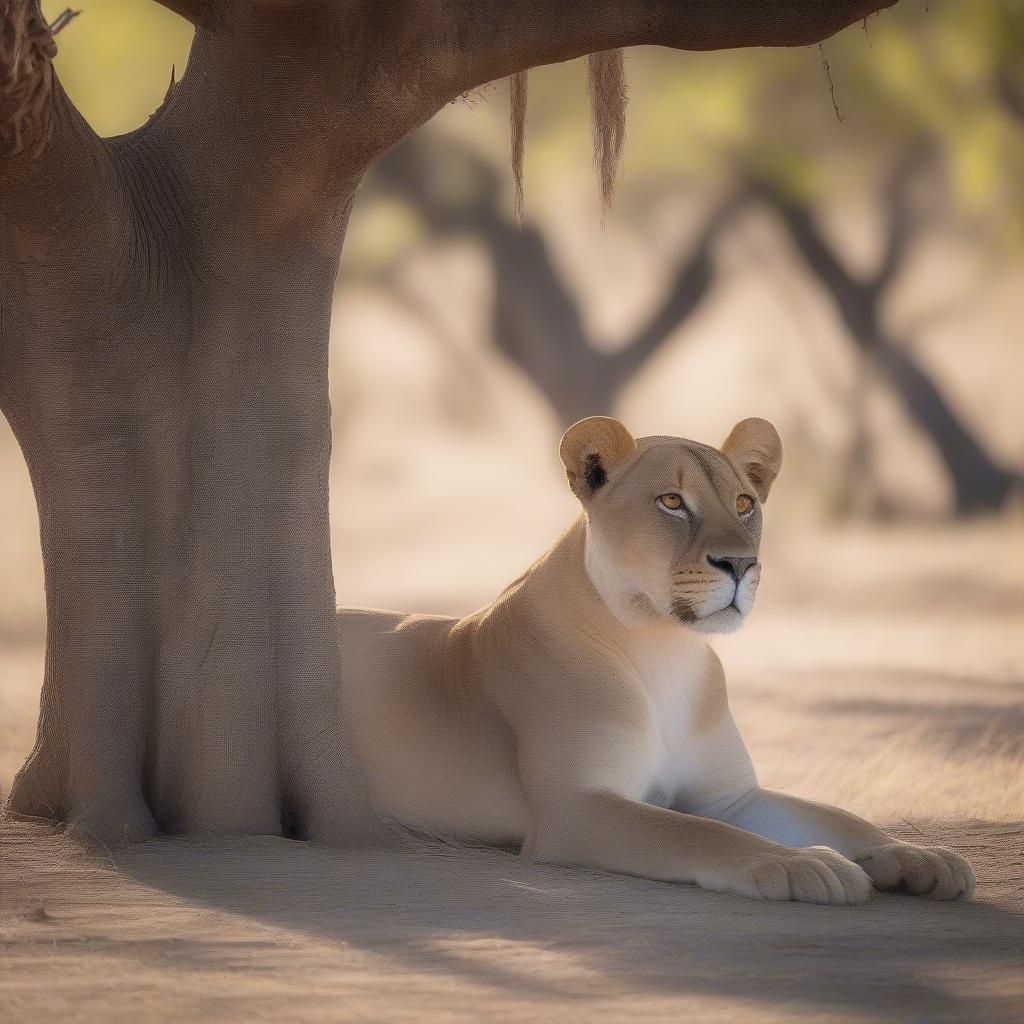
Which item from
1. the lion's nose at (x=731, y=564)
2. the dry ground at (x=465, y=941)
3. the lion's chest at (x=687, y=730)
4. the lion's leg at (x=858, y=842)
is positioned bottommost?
the dry ground at (x=465, y=941)

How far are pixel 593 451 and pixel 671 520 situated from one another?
1.42ft

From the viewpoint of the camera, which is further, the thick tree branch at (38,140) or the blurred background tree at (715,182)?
the blurred background tree at (715,182)

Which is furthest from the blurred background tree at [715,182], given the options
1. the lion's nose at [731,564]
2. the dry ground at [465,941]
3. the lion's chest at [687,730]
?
the dry ground at [465,941]

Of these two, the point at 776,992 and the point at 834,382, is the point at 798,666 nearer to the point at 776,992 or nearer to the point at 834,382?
the point at 776,992

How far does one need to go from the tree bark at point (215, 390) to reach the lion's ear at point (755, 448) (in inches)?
48.7

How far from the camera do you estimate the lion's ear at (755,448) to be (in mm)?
5598

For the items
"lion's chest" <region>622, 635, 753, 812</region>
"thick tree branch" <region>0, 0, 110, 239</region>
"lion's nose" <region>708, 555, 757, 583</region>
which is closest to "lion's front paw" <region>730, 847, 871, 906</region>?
"lion's chest" <region>622, 635, 753, 812</region>

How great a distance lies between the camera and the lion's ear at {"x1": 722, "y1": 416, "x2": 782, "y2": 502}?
220 inches

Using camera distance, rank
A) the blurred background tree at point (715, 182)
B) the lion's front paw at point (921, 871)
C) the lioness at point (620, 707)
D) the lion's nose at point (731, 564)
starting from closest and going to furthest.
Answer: the lion's front paw at point (921, 871), the lioness at point (620, 707), the lion's nose at point (731, 564), the blurred background tree at point (715, 182)

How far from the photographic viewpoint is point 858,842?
507 cm

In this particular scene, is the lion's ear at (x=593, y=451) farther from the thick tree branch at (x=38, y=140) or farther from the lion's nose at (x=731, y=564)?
the thick tree branch at (x=38, y=140)

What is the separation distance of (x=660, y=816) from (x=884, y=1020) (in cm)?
150

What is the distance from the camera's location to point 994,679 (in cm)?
1076

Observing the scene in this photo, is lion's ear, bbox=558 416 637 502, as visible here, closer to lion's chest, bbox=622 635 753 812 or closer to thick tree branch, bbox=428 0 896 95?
lion's chest, bbox=622 635 753 812
